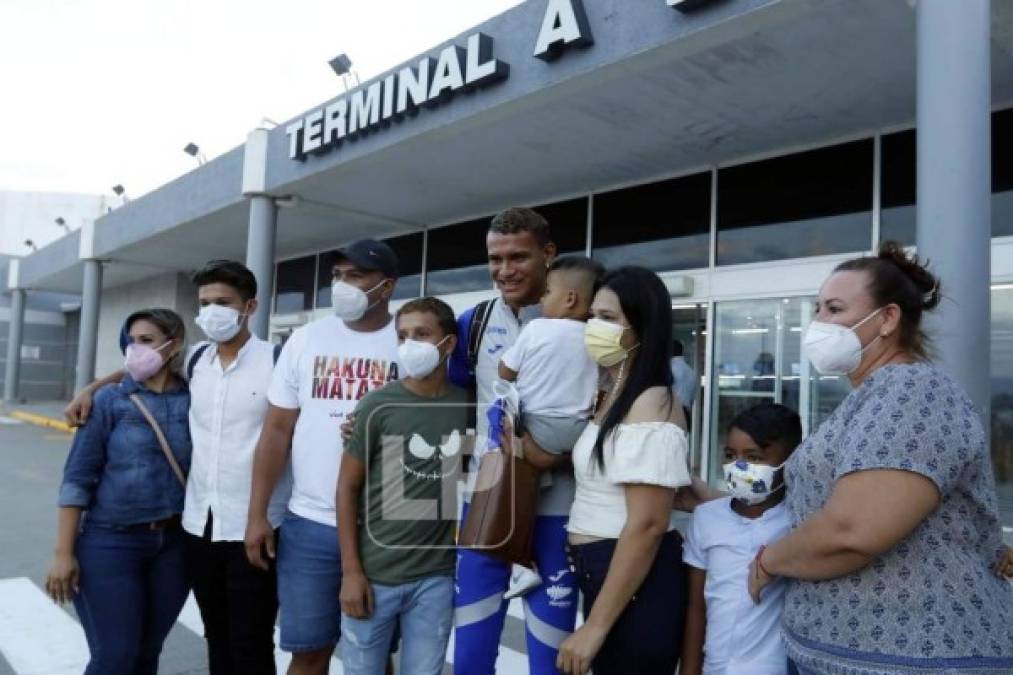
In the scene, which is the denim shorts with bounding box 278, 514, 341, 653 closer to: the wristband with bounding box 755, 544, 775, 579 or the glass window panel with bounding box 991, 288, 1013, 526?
the wristband with bounding box 755, 544, 775, 579

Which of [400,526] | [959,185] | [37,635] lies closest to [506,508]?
[400,526]

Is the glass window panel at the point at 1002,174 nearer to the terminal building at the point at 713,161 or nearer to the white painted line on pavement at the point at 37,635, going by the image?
the terminal building at the point at 713,161

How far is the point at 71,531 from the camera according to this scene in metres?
2.88

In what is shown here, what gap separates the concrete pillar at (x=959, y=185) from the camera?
418cm

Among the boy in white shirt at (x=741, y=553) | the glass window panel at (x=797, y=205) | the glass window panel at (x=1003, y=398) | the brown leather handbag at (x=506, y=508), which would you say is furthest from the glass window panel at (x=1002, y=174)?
the brown leather handbag at (x=506, y=508)

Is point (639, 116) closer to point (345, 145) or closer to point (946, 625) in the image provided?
point (345, 145)

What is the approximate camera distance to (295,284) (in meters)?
17.4

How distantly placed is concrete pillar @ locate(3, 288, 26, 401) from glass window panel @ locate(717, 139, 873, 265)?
26513 mm

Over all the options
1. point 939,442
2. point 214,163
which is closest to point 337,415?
point 939,442

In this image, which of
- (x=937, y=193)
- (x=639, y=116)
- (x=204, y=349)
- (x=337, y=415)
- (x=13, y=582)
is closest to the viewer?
(x=337, y=415)

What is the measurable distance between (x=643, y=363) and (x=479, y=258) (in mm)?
10265

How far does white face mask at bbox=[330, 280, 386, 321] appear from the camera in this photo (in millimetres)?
2916

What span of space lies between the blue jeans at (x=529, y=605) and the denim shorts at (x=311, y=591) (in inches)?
21.8

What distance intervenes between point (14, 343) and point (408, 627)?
29.5 meters
